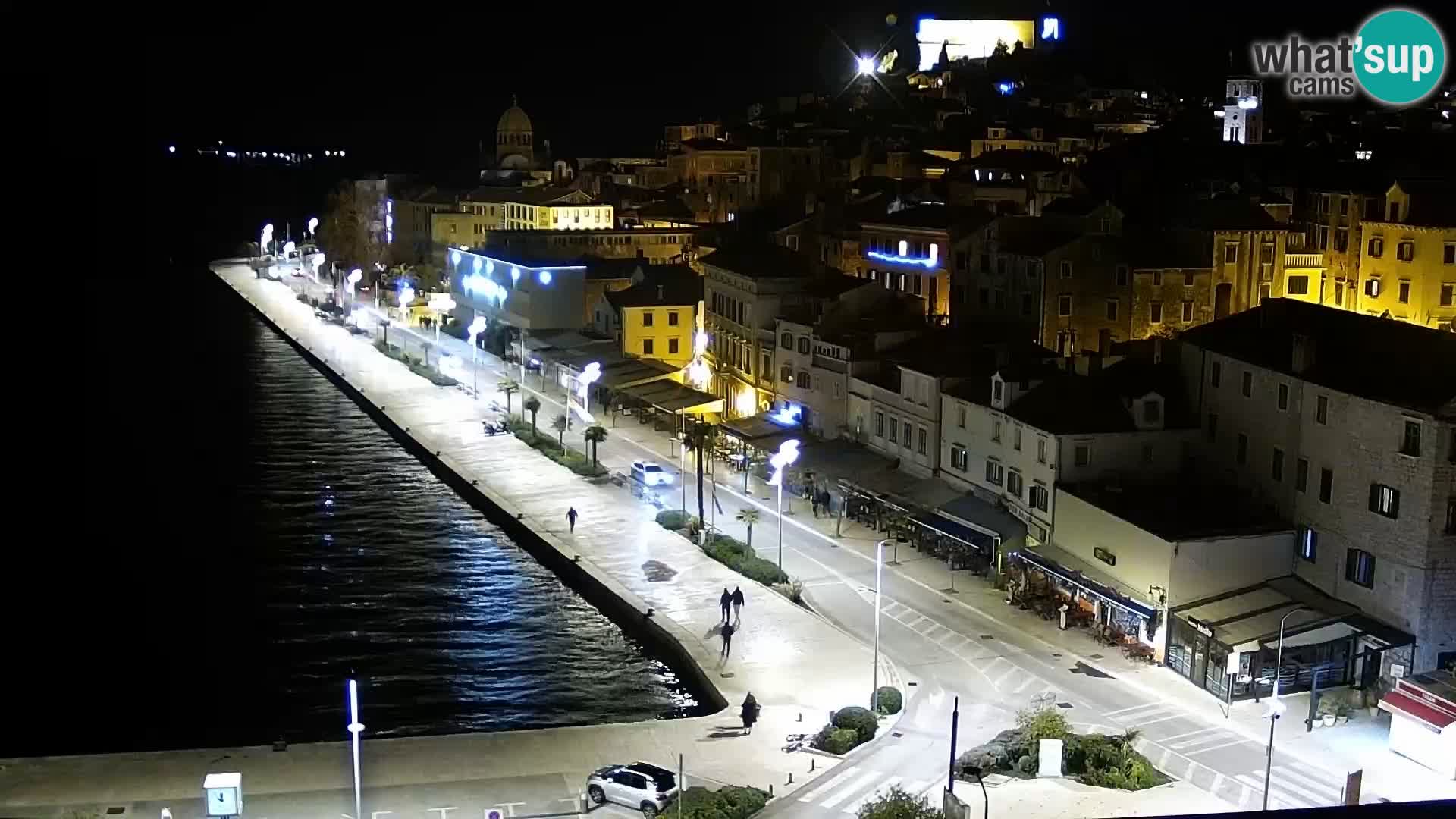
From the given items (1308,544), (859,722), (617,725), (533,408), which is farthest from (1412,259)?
(617,725)

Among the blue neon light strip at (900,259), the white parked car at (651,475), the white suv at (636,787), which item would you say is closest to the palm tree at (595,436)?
the white parked car at (651,475)

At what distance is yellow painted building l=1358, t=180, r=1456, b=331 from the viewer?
150 ft

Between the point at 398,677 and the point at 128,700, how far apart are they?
5.44 m

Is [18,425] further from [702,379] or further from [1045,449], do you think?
[1045,449]

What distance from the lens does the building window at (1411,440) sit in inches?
1141

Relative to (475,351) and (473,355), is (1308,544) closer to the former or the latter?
(475,351)

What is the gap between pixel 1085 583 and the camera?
32.2m

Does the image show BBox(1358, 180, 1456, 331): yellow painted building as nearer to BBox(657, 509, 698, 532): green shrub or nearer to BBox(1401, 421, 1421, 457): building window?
BBox(1401, 421, 1421, 457): building window

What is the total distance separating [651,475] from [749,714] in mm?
19304

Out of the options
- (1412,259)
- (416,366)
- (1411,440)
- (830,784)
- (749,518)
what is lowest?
(830,784)

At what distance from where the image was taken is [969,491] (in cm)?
3934

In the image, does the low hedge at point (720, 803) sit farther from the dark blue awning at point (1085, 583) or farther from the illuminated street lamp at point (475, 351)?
the illuminated street lamp at point (475, 351)

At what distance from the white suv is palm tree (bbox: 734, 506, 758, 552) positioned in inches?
570

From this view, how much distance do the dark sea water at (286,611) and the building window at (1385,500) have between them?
43.5 ft
